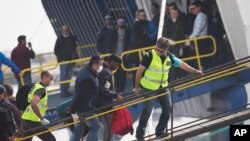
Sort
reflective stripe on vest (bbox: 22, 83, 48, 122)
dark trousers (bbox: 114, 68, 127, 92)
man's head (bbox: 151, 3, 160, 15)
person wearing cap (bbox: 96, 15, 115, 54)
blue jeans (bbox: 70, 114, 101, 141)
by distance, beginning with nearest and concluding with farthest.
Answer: reflective stripe on vest (bbox: 22, 83, 48, 122), blue jeans (bbox: 70, 114, 101, 141), dark trousers (bbox: 114, 68, 127, 92), man's head (bbox: 151, 3, 160, 15), person wearing cap (bbox: 96, 15, 115, 54)

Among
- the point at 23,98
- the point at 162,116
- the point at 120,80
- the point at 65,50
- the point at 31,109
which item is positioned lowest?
the point at 162,116

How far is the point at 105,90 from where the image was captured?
32.8 feet

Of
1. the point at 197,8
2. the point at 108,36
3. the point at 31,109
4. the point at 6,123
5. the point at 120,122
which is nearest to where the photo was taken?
the point at 6,123

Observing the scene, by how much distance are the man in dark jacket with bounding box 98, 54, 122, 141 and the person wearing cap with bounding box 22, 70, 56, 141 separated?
A: 0.71 m

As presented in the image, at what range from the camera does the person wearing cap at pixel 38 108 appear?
9680 mm

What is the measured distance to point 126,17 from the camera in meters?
16.4

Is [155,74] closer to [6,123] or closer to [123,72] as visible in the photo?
[6,123]

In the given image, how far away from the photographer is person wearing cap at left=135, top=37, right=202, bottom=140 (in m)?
9.96

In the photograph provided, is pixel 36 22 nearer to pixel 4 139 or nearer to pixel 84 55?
pixel 84 55

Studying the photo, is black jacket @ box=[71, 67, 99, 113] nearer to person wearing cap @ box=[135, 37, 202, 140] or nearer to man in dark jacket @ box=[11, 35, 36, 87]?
person wearing cap @ box=[135, 37, 202, 140]

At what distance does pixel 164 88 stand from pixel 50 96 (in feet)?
17.1

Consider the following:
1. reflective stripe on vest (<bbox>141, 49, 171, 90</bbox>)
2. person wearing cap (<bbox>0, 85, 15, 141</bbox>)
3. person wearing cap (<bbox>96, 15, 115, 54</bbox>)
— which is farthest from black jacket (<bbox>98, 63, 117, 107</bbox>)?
person wearing cap (<bbox>96, 15, 115, 54</bbox>)

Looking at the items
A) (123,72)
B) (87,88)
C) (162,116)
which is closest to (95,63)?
(87,88)

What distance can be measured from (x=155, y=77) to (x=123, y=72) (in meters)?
3.09
